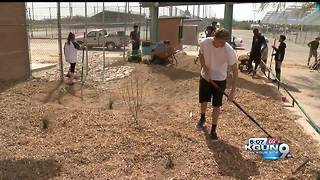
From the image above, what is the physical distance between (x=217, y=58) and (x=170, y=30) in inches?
525

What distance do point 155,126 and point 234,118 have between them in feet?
5.21

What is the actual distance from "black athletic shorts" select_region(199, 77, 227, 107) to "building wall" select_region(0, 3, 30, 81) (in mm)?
6659

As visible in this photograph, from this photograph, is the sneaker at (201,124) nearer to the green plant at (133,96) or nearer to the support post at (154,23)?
the green plant at (133,96)

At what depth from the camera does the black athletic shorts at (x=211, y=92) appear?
573 centimetres

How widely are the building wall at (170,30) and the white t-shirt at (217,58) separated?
40.5ft

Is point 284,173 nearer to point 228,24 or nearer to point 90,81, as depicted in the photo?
point 90,81

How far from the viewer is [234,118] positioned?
694 centimetres

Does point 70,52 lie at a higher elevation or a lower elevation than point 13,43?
lower

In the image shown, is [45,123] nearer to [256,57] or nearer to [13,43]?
[13,43]

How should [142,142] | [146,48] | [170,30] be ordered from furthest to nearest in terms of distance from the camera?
[170,30]
[146,48]
[142,142]

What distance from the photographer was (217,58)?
565cm

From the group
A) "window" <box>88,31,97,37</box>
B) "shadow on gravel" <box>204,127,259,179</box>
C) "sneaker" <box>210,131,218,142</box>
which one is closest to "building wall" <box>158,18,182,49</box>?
"window" <box>88,31,97,37</box>

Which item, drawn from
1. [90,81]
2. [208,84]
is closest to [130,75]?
[90,81]

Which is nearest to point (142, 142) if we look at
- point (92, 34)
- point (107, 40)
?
point (107, 40)
